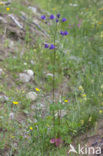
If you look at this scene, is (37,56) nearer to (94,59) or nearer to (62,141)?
(94,59)

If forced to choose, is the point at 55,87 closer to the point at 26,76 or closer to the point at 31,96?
the point at 26,76

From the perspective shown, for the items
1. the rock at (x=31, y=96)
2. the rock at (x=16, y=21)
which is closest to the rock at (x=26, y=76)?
the rock at (x=31, y=96)

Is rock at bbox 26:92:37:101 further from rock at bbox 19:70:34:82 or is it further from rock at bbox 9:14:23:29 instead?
rock at bbox 9:14:23:29

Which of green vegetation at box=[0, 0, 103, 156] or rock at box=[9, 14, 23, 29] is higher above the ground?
rock at box=[9, 14, 23, 29]

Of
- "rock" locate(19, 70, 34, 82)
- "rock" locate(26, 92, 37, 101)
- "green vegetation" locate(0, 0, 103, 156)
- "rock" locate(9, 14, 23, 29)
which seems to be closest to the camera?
"green vegetation" locate(0, 0, 103, 156)

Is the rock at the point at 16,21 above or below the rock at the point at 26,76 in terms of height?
above

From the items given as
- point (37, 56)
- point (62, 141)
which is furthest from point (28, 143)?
point (37, 56)

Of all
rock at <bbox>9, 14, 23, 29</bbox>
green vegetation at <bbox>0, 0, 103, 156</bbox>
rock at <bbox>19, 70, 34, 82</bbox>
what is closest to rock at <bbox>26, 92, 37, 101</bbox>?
green vegetation at <bbox>0, 0, 103, 156</bbox>

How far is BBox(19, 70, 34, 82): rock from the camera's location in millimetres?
3904

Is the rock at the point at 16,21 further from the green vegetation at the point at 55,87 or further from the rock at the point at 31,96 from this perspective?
the rock at the point at 31,96

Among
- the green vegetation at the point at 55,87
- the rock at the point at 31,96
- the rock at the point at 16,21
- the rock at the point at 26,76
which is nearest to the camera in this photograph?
the green vegetation at the point at 55,87

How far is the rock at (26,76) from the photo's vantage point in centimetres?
390

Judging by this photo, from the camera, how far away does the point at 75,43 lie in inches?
206

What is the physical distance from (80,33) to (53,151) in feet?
12.2
